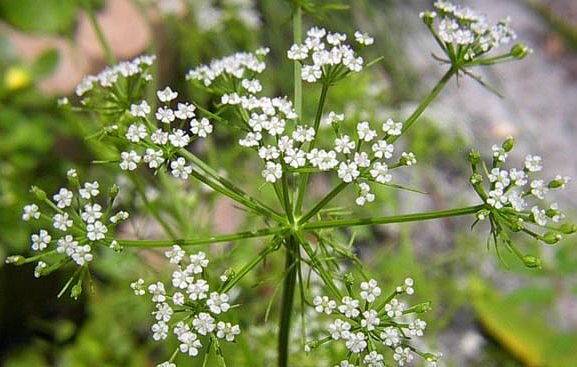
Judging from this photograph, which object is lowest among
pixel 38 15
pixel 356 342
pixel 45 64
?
pixel 356 342

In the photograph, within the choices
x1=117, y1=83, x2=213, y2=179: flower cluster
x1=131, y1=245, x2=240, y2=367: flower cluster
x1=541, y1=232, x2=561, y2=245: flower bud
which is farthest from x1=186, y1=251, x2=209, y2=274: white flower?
x1=541, y1=232, x2=561, y2=245: flower bud

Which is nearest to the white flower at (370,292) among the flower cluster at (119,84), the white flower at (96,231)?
the white flower at (96,231)

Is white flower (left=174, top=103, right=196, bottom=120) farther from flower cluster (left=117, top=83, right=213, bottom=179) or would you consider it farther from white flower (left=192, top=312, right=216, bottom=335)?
white flower (left=192, top=312, right=216, bottom=335)

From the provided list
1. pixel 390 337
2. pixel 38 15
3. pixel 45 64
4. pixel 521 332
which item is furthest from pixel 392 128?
pixel 38 15

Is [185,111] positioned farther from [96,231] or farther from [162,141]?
[96,231]

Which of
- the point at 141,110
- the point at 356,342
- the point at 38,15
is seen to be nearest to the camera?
the point at 356,342

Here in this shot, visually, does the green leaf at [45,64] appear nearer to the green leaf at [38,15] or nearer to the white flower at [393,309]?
the green leaf at [38,15]

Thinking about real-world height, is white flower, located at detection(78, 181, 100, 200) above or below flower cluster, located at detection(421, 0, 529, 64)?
below
